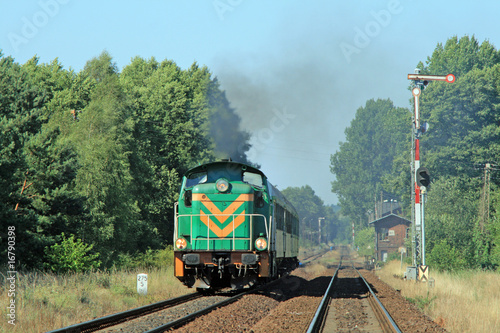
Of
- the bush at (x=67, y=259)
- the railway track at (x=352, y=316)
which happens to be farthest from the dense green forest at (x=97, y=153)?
the railway track at (x=352, y=316)

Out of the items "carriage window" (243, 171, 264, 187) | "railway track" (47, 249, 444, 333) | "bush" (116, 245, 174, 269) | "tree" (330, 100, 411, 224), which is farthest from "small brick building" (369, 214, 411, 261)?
"carriage window" (243, 171, 264, 187)

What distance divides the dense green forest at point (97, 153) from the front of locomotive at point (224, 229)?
8236 millimetres

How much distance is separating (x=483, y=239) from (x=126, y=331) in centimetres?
3571

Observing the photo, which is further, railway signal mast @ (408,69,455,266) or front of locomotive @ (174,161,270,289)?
railway signal mast @ (408,69,455,266)

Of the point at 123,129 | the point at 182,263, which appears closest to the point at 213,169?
the point at 182,263

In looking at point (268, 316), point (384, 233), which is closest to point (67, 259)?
point (268, 316)

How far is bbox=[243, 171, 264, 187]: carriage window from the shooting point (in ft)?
56.1

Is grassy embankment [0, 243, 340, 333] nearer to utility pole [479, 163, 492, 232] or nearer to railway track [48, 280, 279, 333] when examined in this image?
railway track [48, 280, 279, 333]

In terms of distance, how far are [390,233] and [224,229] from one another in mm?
70227

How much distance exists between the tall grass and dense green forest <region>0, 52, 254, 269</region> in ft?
16.2

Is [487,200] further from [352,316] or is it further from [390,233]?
[390,233]

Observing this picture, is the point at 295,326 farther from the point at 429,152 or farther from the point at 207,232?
the point at 429,152

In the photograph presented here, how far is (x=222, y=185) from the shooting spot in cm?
1641

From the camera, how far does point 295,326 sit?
11883 mm
